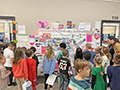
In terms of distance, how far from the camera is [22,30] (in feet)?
10.3

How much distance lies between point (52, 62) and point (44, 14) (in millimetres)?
1637

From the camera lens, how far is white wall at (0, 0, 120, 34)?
3.04m

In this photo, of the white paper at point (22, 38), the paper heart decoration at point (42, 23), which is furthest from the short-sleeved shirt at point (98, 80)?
the white paper at point (22, 38)

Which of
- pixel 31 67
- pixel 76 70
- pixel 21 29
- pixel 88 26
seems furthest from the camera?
pixel 88 26

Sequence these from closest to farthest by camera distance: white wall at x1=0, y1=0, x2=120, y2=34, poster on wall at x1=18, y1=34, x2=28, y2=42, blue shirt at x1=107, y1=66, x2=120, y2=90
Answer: blue shirt at x1=107, y1=66, x2=120, y2=90 < white wall at x1=0, y1=0, x2=120, y2=34 < poster on wall at x1=18, y1=34, x2=28, y2=42

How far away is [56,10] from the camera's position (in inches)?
127

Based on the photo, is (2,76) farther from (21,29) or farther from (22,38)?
(21,29)

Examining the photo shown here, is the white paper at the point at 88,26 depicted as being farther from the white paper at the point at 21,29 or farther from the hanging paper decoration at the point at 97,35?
the white paper at the point at 21,29

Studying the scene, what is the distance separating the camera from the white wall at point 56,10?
3039 mm

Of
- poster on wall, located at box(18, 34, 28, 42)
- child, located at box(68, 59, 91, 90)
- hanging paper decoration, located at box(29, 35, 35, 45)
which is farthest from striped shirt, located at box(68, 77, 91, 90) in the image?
poster on wall, located at box(18, 34, 28, 42)

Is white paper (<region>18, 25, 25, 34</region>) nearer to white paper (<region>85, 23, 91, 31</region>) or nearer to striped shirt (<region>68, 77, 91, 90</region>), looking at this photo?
white paper (<region>85, 23, 91, 31</region>)

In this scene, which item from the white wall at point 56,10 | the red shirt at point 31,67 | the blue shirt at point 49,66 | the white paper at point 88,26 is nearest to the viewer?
the red shirt at point 31,67

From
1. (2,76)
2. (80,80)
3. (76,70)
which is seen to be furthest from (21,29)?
(80,80)

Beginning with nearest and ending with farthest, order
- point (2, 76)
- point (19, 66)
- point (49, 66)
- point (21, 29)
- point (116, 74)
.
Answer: point (116, 74) → point (2, 76) → point (19, 66) → point (49, 66) → point (21, 29)
